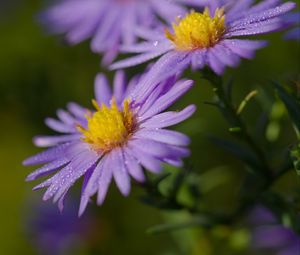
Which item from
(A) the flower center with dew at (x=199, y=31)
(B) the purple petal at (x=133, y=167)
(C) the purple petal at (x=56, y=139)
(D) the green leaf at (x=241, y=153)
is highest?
(A) the flower center with dew at (x=199, y=31)

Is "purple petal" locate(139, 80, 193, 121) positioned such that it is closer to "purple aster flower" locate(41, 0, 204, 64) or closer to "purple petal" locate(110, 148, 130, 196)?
"purple petal" locate(110, 148, 130, 196)

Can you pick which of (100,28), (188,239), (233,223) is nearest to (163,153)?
(233,223)

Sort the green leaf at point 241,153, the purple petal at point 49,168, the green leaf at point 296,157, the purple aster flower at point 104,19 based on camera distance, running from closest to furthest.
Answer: the green leaf at point 296,157
the purple petal at point 49,168
the green leaf at point 241,153
the purple aster flower at point 104,19

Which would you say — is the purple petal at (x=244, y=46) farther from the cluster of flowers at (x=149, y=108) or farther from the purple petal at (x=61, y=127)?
the purple petal at (x=61, y=127)

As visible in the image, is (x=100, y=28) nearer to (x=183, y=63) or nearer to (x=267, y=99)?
(x=267, y=99)

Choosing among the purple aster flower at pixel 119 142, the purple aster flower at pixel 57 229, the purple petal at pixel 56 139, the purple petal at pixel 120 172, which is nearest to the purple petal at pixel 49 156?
the purple aster flower at pixel 119 142

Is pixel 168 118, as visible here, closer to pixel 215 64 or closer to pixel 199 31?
pixel 215 64
